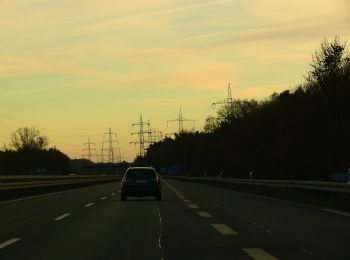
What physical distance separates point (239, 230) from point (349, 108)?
142ft

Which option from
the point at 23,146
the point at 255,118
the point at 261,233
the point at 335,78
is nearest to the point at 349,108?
the point at 335,78

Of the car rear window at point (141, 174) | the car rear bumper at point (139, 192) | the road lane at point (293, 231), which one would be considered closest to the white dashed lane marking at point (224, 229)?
the road lane at point (293, 231)

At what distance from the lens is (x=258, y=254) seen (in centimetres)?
1073

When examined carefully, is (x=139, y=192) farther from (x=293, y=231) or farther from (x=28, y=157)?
(x=28, y=157)

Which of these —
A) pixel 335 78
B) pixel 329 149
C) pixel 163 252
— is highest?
pixel 335 78

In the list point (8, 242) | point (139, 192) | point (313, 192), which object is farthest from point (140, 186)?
point (8, 242)

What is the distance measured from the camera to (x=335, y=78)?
2197 inches

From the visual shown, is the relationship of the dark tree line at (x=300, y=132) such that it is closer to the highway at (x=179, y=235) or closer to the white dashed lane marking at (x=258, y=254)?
the highway at (x=179, y=235)

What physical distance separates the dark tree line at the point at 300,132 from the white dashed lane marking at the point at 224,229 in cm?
3933

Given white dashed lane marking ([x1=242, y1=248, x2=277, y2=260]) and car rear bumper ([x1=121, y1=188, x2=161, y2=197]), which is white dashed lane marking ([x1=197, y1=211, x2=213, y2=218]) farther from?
car rear bumper ([x1=121, y1=188, x2=161, y2=197])

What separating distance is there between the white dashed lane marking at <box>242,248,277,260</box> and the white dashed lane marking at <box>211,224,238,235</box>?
9.00 feet

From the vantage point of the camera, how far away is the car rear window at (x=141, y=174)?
3109 centimetres

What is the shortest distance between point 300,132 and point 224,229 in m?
54.7

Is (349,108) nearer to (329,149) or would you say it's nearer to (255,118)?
(329,149)
